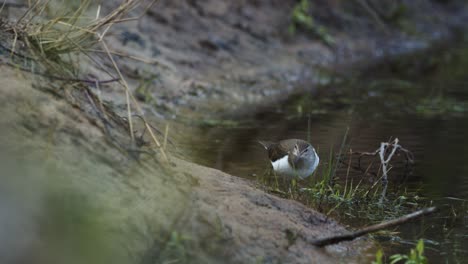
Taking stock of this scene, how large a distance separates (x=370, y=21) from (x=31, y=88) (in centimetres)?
1312

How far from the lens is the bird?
22.0 ft

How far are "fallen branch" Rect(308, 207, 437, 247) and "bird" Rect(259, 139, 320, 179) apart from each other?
1.34m

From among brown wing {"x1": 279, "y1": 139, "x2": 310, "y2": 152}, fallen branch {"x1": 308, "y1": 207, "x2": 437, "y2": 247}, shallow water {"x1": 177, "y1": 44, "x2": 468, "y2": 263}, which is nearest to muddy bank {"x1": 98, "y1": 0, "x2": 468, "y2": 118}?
shallow water {"x1": 177, "y1": 44, "x2": 468, "y2": 263}

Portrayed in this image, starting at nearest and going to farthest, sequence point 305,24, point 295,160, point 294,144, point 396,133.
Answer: point 295,160 < point 294,144 < point 396,133 < point 305,24

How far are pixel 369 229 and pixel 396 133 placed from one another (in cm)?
499

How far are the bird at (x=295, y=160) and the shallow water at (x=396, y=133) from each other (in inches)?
9.7

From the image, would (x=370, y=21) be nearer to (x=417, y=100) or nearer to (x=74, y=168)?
(x=417, y=100)

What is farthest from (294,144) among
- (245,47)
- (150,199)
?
(245,47)

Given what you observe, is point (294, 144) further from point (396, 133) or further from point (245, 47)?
point (245, 47)

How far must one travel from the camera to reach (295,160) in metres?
6.67

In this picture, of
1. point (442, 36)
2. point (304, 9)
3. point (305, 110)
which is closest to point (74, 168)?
point (305, 110)

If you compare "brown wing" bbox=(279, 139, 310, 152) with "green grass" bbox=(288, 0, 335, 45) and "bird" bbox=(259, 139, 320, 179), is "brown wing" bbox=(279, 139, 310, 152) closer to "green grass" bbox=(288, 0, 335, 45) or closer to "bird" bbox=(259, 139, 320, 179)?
"bird" bbox=(259, 139, 320, 179)

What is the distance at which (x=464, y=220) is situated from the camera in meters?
6.46

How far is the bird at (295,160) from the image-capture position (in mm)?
6703
